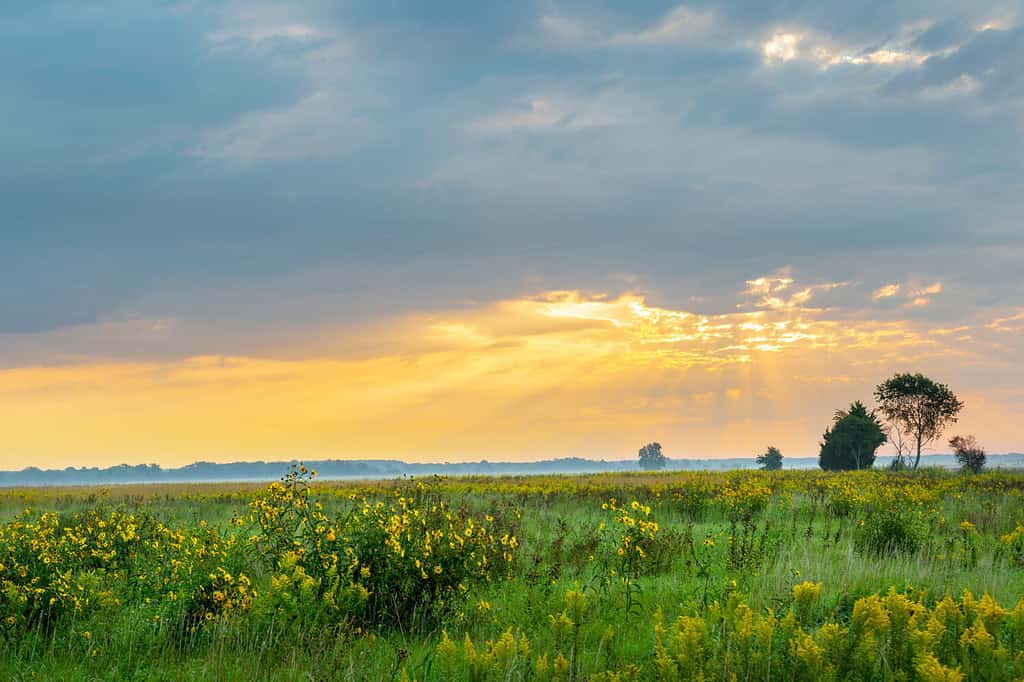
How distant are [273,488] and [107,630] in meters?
2.16

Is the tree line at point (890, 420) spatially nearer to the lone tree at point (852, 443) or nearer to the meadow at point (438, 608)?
the lone tree at point (852, 443)

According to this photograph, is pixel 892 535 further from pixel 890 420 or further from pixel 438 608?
pixel 890 420

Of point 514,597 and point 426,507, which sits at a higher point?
point 426,507

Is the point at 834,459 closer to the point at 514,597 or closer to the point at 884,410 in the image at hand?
the point at 884,410

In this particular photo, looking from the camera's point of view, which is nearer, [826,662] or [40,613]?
[826,662]

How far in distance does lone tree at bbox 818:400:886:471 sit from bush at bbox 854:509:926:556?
183 ft

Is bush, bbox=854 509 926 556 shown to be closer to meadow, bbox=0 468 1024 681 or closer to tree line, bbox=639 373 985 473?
meadow, bbox=0 468 1024 681

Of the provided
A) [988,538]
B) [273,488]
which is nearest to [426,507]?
[273,488]

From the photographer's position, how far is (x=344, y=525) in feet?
28.8

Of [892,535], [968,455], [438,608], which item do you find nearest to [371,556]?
[438,608]

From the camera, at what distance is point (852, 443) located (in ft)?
213

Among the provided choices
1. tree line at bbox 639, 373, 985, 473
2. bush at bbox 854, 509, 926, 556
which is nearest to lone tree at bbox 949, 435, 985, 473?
tree line at bbox 639, 373, 985, 473

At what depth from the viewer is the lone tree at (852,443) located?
213 feet

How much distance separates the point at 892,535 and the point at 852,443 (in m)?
57.4
